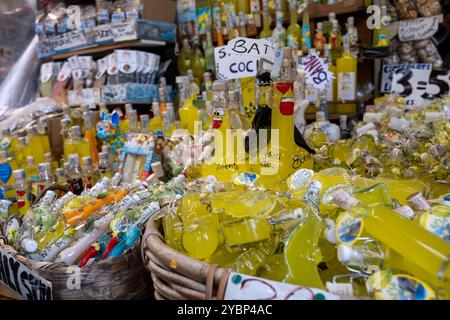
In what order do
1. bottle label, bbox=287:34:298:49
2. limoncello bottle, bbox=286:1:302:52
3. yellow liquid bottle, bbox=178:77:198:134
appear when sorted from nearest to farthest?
1. yellow liquid bottle, bbox=178:77:198:134
2. bottle label, bbox=287:34:298:49
3. limoncello bottle, bbox=286:1:302:52

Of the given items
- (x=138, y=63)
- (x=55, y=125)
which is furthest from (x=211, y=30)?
(x=55, y=125)

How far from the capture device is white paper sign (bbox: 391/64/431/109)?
234 centimetres

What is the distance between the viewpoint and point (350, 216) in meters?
0.65

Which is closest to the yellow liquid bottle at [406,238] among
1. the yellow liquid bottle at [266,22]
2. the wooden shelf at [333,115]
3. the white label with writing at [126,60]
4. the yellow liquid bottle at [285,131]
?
the yellow liquid bottle at [285,131]

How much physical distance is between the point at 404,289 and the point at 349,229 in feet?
0.39

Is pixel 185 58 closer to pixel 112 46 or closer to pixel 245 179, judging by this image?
pixel 112 46

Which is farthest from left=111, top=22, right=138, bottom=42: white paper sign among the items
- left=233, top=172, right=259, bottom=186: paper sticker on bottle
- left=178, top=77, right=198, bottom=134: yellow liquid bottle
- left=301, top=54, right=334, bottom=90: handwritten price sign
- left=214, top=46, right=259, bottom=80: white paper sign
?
left=233, top=172, right=259, bottom=186: paper sticker on bottle

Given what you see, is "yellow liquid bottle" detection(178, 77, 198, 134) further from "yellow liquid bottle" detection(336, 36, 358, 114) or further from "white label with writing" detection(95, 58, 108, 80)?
"white label with writing" detection(95, 58, 108, 80)

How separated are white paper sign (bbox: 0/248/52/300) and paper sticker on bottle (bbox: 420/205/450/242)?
0.79 metres

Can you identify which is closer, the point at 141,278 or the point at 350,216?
the point at 350,216

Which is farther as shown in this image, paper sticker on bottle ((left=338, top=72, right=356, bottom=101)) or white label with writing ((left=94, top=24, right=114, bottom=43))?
white label with writing ((left=94, top=24, right=114, bottom=43))

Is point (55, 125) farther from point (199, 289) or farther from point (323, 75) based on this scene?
point (199, 289)

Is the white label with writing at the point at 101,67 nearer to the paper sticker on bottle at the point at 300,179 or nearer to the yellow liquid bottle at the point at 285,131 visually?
the yellow liquid bottle at the point at 285,131
